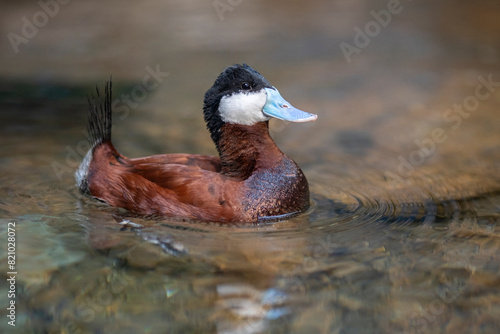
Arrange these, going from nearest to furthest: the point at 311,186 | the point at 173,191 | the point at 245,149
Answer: the point at 173,191 → the point at 245,149 → the point at 311,186

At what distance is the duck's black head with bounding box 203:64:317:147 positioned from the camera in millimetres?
4445

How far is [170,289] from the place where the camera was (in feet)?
11.3

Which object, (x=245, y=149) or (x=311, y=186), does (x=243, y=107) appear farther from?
(x=311, y=186)

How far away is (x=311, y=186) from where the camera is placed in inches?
200

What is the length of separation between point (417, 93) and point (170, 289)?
414 centimetres

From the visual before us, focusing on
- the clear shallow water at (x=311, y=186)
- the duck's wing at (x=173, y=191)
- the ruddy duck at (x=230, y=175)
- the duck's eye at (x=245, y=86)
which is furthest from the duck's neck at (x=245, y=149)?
the clear shallow water at (x=311, y=186)

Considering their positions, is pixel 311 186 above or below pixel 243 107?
below

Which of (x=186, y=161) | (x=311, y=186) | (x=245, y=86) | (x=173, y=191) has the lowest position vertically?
(x=311, y=186)

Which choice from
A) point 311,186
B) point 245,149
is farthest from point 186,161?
point 311,186

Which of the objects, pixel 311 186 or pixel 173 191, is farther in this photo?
pixel 311 186

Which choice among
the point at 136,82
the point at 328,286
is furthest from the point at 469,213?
the point at 136,82

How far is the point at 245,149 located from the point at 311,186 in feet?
2.49

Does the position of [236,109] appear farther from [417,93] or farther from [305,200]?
[417,93]

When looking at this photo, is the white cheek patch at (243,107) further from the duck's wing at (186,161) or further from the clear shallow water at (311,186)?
the clear shallow water at (311,186)
